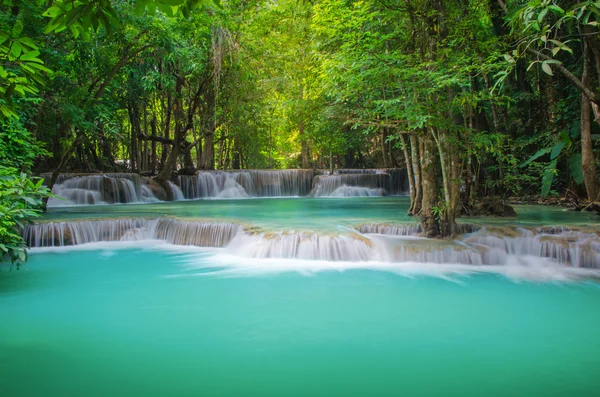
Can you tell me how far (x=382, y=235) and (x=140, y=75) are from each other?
34.2ft

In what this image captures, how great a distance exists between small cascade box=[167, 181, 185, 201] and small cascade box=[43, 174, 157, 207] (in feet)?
4.29

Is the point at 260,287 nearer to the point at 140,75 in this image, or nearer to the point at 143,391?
the point at 143,391

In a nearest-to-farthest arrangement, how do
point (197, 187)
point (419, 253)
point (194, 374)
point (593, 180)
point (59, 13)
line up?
point (59, 13) → point (194, 374) → point (593, 180) → point (419, 253) → point (197, 187)

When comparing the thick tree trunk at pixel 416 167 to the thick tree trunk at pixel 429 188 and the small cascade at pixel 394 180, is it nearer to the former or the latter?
the thick tree trunk at pixel 429 188

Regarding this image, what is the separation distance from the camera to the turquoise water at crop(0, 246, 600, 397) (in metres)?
3.91

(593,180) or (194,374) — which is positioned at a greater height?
(593,180)

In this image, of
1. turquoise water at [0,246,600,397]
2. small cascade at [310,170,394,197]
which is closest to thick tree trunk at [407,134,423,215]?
turquoise water at [0,246,600,397]

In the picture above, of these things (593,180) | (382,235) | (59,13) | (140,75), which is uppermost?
(140,75)

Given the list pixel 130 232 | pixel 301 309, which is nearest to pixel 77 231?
pixel 130 232

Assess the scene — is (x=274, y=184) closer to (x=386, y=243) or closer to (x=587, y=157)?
(x=386, y=243)

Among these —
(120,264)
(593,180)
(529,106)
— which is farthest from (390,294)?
(529,106)

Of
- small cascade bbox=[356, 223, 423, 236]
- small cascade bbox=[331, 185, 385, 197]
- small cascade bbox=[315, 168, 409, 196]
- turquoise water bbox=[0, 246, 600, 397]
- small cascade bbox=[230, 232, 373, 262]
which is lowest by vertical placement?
turquoise water bbox=[0, 246, 600, 397]

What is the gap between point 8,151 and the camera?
7.52 m

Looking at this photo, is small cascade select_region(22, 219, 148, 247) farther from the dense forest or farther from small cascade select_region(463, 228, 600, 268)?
small cascade select_region(463, 228, 600, 268)
